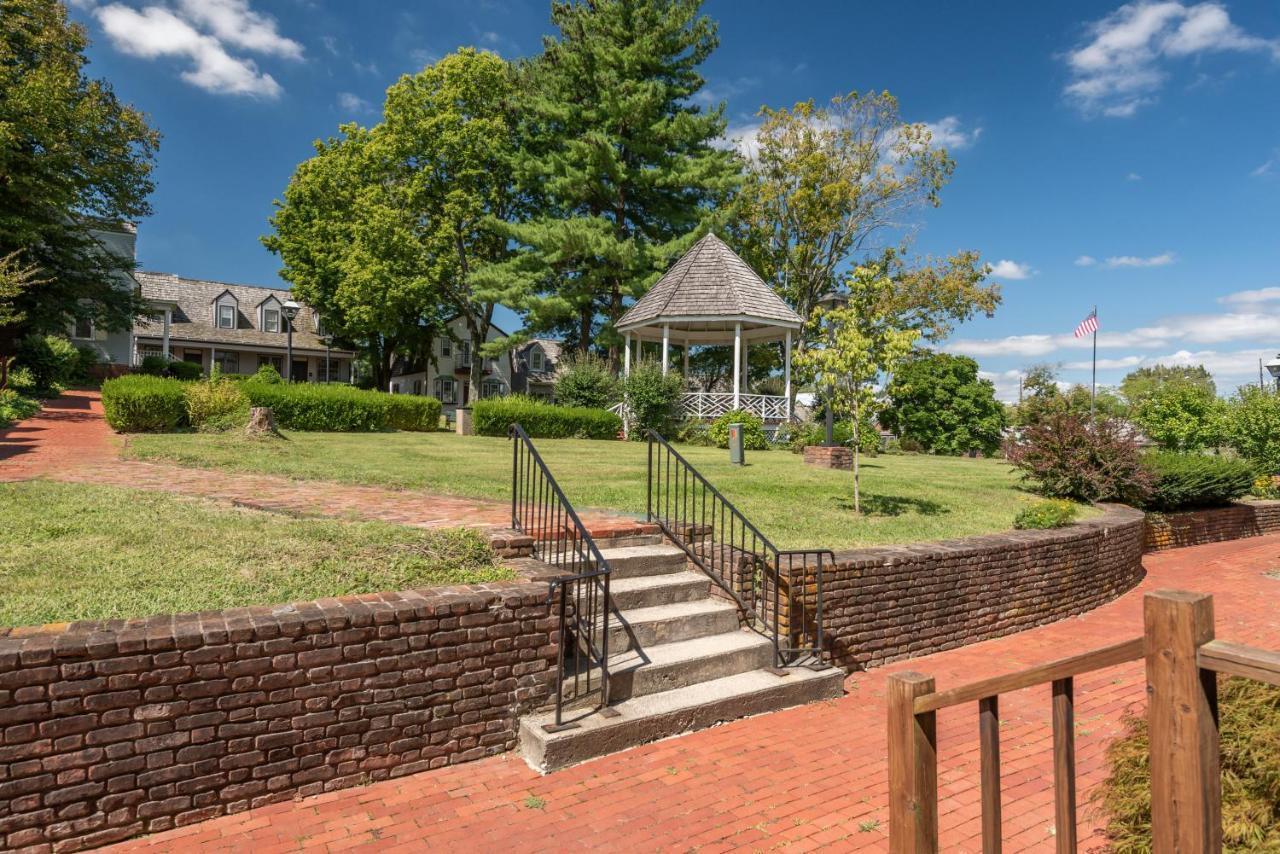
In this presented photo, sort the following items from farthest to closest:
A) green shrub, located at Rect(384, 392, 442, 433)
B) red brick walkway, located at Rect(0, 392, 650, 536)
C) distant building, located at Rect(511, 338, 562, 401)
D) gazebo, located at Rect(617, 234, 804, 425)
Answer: distant building, located at Rect(511, 338, 562, 401) < gazebo, located at Rect(617, 234, 804, 425) < green shrub, located at Rect(384, 392, 442, 433) < red brick walkway, located at Rect(0, 392, 650, 536)

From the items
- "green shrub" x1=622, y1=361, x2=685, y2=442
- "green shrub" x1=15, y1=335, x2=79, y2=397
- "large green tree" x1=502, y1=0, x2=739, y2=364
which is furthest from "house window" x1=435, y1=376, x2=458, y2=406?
"green shrub" x1=622, y1=361, x2=685, y2=442

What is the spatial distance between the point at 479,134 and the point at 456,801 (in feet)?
97.2

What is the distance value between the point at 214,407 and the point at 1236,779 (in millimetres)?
15337

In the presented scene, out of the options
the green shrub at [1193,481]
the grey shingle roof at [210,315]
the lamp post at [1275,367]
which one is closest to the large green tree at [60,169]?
the grey shingle roof at [210,315]

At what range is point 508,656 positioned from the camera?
440cm

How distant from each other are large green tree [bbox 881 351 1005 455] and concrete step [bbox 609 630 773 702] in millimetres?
23789

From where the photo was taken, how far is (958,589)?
6.79 meters

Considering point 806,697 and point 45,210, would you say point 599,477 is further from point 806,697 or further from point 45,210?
point 45,210

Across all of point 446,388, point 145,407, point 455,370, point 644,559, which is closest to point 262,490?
point 644,559

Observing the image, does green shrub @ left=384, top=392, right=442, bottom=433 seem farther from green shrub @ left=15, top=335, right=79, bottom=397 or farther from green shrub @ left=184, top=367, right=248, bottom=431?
green shrub @ left=15, top=335, right=79, bottom=397

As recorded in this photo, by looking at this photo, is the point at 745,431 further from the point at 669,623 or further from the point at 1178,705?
the point at 1178,705

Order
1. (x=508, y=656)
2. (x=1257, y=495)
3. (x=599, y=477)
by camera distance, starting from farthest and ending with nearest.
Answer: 1. (x=1257, y=495)
2. (x=599, y=477)
3. (x=508, y=656)

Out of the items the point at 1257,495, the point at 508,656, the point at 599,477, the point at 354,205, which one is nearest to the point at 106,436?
the point at 599,477

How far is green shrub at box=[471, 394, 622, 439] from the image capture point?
18.7m
